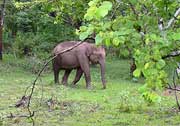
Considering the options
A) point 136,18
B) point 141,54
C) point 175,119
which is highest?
point 136,18

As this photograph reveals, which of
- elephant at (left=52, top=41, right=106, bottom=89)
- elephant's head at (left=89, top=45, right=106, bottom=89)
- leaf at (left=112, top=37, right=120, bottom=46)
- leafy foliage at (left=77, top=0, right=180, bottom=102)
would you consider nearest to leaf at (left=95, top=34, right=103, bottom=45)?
leafy foliage at (left=77, top=0, right=180, bottom=102)

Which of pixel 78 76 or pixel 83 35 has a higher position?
pixel 83 35

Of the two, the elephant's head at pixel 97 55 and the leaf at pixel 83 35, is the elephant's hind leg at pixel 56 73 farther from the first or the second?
the leaf at pixel 83 35

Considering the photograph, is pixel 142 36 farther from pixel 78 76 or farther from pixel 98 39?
pixel 78 76

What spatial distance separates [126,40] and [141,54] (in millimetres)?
179

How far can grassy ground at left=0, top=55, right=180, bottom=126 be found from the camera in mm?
9427

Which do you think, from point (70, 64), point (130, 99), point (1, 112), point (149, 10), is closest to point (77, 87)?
point (70, 64)

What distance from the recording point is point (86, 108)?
11.0 metres

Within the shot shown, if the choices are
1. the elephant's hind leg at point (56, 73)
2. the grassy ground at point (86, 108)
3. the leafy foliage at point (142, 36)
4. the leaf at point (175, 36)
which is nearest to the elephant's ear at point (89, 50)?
the grassy ground at point (86, 108)

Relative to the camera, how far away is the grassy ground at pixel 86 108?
943cm

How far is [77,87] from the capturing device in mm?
15906

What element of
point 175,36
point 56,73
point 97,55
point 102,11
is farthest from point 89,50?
point 102,11

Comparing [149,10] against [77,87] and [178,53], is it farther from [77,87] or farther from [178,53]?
[77,87]

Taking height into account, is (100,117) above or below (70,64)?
below
